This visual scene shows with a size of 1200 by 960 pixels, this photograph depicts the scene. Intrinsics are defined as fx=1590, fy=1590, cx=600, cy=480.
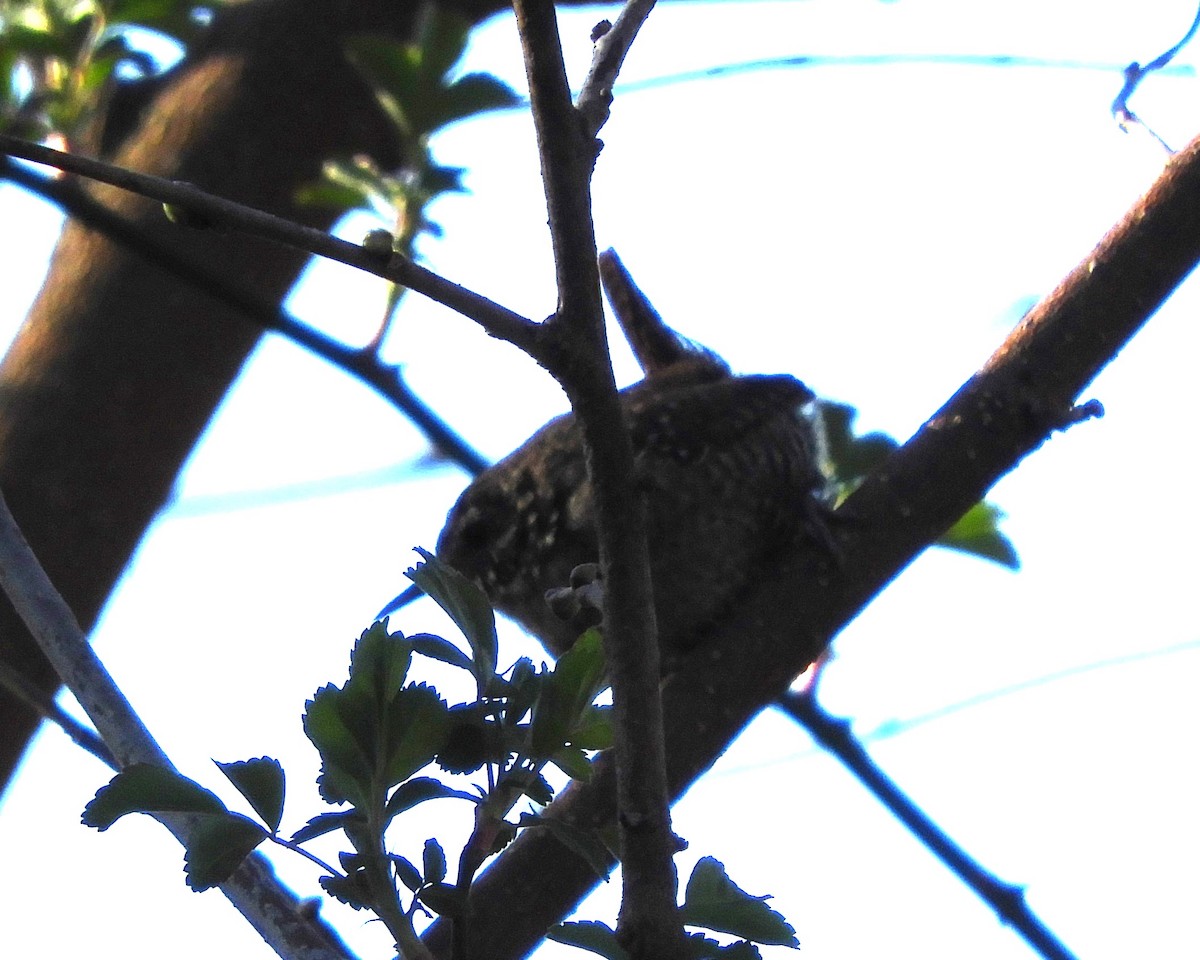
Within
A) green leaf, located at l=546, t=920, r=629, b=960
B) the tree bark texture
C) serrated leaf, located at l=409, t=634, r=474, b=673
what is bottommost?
green leaf, located at l=546, t=920, r=629, b=960

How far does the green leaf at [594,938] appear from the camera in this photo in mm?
1142

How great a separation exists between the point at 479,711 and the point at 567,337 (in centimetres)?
30

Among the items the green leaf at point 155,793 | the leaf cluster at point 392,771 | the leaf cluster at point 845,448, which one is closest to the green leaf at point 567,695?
the leaf cluster at point 392,771

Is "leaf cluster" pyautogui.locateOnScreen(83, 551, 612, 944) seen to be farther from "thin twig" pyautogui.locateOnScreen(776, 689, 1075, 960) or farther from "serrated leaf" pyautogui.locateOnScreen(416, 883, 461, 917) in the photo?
"thin twig" pyautogui.locateOnScreen(776, 689, 1075, 960)

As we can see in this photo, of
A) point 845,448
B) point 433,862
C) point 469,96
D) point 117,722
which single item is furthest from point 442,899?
point 469,96

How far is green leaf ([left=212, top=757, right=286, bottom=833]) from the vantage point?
4.05ft

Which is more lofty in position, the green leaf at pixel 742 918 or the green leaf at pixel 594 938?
the green leaf at pixel 742 918

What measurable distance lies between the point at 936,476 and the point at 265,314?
873 millimetres

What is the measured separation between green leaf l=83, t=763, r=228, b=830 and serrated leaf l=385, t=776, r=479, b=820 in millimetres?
129

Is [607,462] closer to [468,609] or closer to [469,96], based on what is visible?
[468,609]

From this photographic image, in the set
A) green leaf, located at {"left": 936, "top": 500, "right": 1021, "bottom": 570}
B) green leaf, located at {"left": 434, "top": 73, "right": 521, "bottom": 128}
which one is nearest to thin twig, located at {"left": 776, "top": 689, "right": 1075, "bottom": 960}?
green leaf, located at {"left": 936, "top": 500, "right": 1021, "bottom": 570}

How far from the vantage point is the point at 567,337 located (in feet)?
3.90

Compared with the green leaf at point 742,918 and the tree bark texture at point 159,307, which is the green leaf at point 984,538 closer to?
the tree bark texture at point 159,307

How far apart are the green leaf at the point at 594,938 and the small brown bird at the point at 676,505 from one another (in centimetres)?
88
